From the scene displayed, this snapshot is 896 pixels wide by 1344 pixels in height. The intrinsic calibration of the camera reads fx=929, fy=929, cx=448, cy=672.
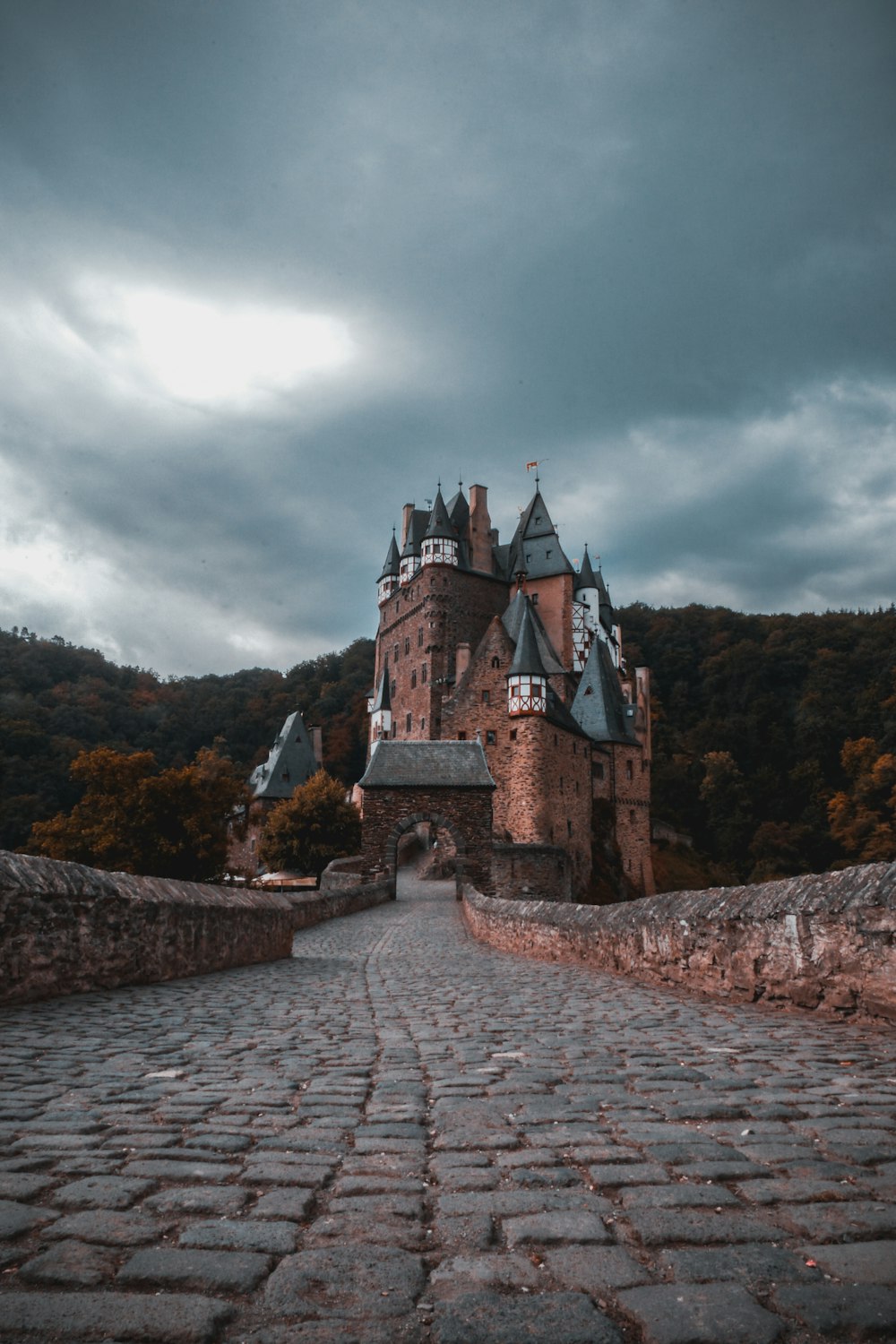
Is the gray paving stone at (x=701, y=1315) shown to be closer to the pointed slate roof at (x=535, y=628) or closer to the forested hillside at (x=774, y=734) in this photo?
the pointed slate roof at (x=535, y=628)

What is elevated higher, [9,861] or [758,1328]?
[9,861]

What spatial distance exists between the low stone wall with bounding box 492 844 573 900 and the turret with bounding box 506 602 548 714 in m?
9.63

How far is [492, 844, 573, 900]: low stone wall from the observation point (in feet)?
134

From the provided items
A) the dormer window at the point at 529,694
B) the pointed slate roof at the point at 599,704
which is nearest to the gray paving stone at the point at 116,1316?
the dormer window at the point at 529,694

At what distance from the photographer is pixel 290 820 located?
4469cm

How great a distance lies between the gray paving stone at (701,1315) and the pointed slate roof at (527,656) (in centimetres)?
4812

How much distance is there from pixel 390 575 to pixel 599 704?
78.1 feet

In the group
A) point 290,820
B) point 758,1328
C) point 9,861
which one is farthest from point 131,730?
point 758,1328

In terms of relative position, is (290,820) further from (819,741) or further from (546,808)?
(819,741)

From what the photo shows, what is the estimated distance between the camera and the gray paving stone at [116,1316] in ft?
5.93

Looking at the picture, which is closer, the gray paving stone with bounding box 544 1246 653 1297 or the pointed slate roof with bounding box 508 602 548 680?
the gray paving stone with bounding box 544 1246 653 1297

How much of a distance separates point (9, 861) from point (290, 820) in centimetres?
3925

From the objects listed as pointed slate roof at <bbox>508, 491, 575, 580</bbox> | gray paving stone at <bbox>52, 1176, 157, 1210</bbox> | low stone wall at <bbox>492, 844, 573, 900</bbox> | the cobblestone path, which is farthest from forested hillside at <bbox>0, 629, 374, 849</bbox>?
gray paving stone at <bbox>52, 1176, 157, 1210</bbox>

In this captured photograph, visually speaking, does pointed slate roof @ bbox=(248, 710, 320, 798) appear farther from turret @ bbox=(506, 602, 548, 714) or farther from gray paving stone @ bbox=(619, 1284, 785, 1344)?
gray paving stone @ bbox=(619, 1284, 785, 1344)
